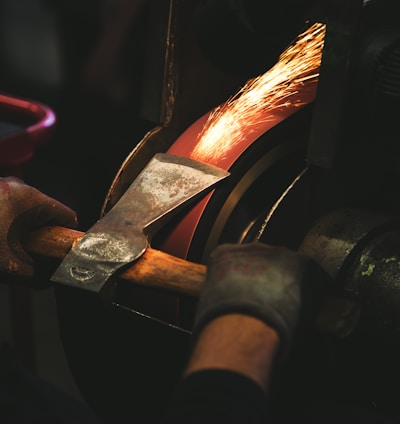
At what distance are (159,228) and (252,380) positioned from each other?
427 mm

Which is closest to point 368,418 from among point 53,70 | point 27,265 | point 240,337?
point 240,337

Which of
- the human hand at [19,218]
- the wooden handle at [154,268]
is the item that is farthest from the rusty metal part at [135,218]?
the human hand at [19,218]

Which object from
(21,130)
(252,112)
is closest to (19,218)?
(252,112)

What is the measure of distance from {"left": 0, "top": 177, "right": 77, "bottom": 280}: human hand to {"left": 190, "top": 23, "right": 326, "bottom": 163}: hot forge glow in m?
0.27

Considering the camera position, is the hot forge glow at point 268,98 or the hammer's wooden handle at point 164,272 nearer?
the hammer's wooden handle at point 164,272

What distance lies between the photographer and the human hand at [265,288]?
0.91 meters

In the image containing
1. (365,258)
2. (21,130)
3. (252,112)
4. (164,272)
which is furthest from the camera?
(21,130)

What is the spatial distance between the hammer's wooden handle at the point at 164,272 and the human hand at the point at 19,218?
0.09 feet

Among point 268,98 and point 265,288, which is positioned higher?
point 268,98

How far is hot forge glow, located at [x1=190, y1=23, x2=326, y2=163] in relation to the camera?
1.30m

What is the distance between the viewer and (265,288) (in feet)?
3.03

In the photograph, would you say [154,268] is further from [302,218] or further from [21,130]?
[21,130]

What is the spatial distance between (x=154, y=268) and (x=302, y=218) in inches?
12.1

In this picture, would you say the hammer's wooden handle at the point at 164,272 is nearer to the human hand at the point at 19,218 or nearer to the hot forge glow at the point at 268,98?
the human hand at the point at 19,218
